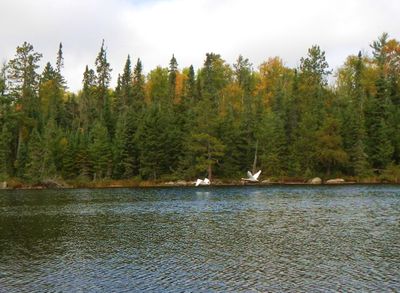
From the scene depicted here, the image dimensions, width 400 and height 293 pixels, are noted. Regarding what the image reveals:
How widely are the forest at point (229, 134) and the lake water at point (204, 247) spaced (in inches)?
1600

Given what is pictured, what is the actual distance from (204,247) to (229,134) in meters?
69.7

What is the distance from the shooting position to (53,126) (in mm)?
105625

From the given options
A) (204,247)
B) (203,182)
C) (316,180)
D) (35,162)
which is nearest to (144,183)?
(203,182)

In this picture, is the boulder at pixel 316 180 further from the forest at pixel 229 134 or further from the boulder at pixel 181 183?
the boulder at pixel 181 183

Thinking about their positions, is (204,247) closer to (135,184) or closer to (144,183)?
(144,183)

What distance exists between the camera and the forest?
323 feet

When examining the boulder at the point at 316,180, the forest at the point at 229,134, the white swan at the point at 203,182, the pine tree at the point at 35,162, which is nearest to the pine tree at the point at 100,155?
the forest at the point at 229,134

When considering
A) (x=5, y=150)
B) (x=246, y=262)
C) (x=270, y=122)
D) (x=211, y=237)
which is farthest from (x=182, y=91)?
(x=246, y=262)

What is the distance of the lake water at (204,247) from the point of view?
23.5 m

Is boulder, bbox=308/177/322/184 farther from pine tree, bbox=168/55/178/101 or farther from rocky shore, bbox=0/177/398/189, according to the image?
pine tree, bbox=168/55/178/101

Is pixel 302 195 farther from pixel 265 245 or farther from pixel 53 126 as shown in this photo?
pixel 53 126

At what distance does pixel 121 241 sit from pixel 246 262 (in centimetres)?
1174

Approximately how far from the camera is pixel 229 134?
102m

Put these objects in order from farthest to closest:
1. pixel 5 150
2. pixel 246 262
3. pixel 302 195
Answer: pixel 5 150 → pixel 302 195 → pixel 246 262
